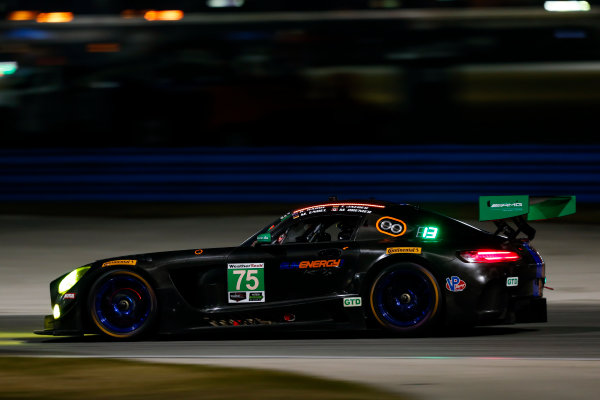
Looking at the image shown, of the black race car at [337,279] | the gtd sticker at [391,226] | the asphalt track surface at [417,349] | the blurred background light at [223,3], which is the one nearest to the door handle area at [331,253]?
the black race car at [337,279]

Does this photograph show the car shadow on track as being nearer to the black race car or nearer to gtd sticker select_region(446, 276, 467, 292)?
the black race car

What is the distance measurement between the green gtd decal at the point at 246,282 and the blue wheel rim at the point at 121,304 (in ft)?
2.45

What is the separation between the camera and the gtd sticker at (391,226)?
882 centimetres

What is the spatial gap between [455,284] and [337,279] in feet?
3.07

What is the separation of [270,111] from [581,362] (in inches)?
511

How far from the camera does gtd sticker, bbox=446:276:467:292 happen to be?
27.9ft

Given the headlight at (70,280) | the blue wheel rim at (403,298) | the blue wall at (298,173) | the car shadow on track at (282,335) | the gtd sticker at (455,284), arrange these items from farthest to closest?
the blue wall at (298,173) → the headlight at (70,280) → the car shadow on track at (282,335) → the blue wheel rim at (403,298) → the gtd sticker at (455,284)

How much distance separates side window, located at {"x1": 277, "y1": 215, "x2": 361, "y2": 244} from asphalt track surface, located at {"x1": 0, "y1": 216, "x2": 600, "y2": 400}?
2.69 ft

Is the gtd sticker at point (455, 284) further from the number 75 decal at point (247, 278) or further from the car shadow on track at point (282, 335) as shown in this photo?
the number 75 decal at point (247, 278)

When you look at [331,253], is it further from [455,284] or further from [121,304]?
[121,304]

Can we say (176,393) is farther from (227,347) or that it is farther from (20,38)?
(20,38)

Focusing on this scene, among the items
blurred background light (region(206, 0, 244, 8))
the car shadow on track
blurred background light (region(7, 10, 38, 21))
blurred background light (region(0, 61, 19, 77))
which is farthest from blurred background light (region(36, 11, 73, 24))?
the car shadow on track

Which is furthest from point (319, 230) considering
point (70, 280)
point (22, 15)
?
point (22, 15)

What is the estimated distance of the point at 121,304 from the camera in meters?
9.02
